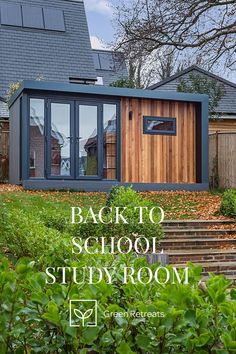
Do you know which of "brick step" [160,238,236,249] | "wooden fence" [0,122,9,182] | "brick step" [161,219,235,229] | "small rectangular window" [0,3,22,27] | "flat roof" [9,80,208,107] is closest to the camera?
"brick step" [160,238,236,249]

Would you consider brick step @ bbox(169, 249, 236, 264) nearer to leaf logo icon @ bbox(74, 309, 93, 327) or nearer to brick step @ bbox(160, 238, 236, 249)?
brick step @ bbox(160, 238, 236, 249)

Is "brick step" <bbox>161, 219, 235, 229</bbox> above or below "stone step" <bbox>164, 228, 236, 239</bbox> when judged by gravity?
above

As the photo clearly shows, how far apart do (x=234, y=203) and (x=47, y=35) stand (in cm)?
1191

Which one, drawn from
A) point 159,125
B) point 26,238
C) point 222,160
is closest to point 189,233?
point 26,238

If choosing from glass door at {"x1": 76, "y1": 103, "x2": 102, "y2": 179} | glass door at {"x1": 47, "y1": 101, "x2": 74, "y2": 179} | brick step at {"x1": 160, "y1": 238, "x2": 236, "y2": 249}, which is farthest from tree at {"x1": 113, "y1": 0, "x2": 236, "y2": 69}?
brick step at {"x1": 160, "y1": 238, "x2": 236, "y2": 249}

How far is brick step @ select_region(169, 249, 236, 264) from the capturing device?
4.92 meters

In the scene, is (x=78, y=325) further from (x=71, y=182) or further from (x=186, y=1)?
(x=186, y=1)

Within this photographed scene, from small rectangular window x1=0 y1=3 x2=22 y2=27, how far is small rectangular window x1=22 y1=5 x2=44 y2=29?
19cm

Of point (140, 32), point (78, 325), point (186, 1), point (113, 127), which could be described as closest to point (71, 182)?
point (113, 127)

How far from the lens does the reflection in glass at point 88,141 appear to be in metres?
9.49

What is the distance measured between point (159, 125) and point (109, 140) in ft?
3.87

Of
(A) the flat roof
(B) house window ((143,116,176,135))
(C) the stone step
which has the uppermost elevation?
(A) the flat roof

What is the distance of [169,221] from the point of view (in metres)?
6.08

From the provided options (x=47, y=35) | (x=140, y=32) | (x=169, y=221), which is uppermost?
(x=47, y=35)
